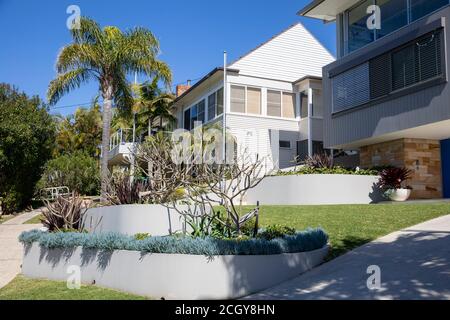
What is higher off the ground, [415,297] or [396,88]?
[396,88]

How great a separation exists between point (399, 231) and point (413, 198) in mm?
7768

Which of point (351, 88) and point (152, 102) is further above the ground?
point (152, 102)

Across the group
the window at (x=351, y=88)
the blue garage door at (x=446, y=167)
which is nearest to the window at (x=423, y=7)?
the window at (x=351, y=88)

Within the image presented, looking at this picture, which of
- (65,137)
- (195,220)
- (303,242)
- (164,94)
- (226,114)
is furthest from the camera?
(65,137)

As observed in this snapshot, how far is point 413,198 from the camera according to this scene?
57.6ft

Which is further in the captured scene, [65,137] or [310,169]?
[65,137]

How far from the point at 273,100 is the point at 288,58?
3.04 m

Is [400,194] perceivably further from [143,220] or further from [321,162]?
[143,220]

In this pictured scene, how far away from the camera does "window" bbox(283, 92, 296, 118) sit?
86.2 ft

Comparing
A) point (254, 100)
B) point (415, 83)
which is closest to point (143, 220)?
point (415, 83)

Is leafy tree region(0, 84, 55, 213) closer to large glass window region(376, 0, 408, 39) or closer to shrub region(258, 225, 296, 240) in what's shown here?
large glass window region(376, 0, 408, 39)

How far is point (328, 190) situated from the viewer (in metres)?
17.1
